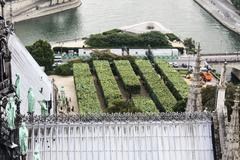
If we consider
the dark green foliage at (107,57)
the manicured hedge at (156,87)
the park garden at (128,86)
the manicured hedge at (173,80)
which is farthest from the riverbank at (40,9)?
the manicured hedge at (156,87)

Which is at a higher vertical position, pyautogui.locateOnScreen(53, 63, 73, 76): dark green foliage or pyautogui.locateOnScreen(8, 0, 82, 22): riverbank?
pyautogui.locateOnScreen(8, 0, 82, 22): riverbank

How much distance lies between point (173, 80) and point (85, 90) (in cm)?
→ 1241

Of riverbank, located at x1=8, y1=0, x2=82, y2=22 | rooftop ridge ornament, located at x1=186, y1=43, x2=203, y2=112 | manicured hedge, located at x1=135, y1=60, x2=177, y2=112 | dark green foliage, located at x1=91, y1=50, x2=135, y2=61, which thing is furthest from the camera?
riverbank, located at x1=8, y1=0, x2=82, y2=22

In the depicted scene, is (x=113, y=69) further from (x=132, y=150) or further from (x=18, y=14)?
(x=132, y=150)

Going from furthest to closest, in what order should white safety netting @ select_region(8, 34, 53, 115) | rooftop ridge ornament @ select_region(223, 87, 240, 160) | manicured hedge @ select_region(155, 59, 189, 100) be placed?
manicured hedge @ select_region(155, 59, 189, 100), white safety netting @ select_region(8, 34, 53, 115), rooftop ridge ornament @ select_region(223, 87, 240, 160)

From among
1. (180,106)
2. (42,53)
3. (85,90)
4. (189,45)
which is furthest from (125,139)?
(189,45)

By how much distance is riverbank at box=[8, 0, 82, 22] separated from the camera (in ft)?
436

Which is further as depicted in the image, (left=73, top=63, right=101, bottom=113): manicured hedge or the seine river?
A: the seine river

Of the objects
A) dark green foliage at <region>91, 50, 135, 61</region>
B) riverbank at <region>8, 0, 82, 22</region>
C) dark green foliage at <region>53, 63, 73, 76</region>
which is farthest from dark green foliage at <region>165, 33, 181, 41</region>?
riverbank at <region>8, 0, 82, 22</region>

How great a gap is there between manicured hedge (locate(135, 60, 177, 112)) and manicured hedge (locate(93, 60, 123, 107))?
4305 millimetres

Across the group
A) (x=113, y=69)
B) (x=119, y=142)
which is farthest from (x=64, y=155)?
(x=113, y=69)

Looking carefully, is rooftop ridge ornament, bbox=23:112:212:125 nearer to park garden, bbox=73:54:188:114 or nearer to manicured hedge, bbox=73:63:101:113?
park garden, bbox=73:54:188:114

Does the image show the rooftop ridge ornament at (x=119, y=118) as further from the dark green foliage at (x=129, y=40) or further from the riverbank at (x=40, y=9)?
the riverbank at (x=40, y=9)

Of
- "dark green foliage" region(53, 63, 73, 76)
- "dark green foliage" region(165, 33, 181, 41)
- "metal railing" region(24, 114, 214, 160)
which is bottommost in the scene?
"dark green foliage" region(53, 63, 73, 76)
